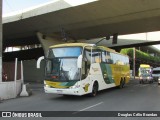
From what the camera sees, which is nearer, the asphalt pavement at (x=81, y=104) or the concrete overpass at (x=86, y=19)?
the asphalt pavement at (x=81, y=104)

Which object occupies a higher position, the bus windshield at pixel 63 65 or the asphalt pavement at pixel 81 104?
the bus windshield at pixel 63 65

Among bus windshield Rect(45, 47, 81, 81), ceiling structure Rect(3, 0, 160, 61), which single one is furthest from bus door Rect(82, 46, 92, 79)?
ceiling structure Rect(3, 0, 160, 61)

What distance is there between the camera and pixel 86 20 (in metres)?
33.8

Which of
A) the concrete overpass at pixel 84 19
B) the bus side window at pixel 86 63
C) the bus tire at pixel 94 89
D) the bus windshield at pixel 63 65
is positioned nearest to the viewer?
the bus windshield at pixel 63 65

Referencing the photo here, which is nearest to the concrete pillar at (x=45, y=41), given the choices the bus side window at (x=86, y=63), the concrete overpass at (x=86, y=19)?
the concrete overpass at (x=86, y=19)

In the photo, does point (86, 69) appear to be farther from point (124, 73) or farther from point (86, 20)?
point (86, 20)

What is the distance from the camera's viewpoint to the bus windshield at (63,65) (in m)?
17.5

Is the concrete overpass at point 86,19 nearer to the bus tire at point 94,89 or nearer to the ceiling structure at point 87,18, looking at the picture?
the ceiling structure at point 87,18

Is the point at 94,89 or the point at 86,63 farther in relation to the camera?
the point at 94,89

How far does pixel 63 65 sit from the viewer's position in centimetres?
1777

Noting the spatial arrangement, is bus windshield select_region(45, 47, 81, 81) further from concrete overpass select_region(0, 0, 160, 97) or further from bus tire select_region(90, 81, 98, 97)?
concrete overpass select_region(0, 0, 160, 97)

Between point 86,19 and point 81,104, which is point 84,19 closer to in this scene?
point 86,19

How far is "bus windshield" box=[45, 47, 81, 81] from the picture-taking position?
1750cm

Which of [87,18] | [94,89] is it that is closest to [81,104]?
[94,89]
